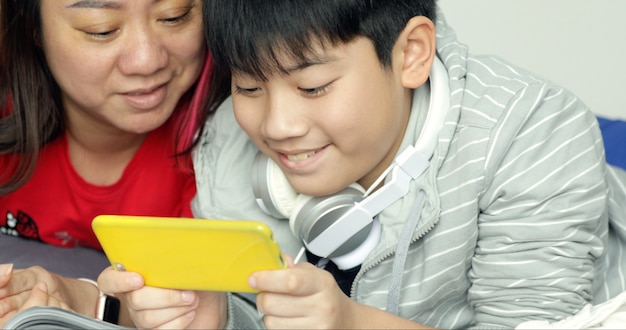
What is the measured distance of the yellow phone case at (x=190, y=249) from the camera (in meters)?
1.14

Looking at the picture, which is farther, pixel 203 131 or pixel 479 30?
pixel 479 30

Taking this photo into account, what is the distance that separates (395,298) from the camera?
147cm

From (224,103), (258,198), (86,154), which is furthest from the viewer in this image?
(86,154)

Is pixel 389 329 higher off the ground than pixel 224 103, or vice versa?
pixel 224 103

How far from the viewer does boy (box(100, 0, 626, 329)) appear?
1.39 meters

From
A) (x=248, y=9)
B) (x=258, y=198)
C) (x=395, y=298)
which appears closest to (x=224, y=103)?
(x=258, y=198)

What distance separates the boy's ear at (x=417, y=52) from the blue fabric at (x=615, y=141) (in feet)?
2.07

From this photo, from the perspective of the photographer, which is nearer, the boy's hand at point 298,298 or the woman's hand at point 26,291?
the boy's hand at point 298,298

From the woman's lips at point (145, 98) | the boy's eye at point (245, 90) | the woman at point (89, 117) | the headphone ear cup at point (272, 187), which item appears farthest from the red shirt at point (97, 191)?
the boy's eye at point (245, 90)

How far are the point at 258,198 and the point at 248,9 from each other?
1.06ft

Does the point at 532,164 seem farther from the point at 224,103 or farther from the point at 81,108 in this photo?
the point at 81,108

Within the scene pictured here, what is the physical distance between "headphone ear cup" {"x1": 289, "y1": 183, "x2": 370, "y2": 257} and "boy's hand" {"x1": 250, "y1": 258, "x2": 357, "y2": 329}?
210mm

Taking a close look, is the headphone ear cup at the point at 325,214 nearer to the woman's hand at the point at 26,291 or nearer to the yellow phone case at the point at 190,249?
the yellow phone case at the point at 190,249

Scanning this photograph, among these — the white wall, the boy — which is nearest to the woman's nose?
the boy
